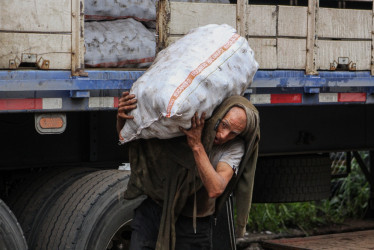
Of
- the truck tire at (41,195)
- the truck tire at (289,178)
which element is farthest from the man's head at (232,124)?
the truck tire at (289,178)

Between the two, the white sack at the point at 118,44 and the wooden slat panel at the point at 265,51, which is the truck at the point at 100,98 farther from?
the white sack at the point at 118,44

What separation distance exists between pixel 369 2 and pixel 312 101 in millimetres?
939

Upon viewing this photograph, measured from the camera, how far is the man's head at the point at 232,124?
3.88 metres

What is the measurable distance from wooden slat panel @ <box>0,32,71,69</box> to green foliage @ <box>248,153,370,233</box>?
13.9 ft

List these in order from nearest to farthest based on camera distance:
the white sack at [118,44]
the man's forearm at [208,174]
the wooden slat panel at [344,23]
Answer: the man's forearm at [208,174] → the white sack at [118,44] → the wooden slat panel at [344,23]

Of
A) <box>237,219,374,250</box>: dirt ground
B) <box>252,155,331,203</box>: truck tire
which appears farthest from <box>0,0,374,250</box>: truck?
<box>237,219,374,250</box>: dirt ground

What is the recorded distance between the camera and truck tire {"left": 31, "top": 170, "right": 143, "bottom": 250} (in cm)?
461

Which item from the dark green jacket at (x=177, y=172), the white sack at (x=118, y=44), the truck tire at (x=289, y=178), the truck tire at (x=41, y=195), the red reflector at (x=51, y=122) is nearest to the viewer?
the dark green jacket at (x=177, y=172)

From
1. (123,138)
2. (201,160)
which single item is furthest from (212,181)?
(123,138)

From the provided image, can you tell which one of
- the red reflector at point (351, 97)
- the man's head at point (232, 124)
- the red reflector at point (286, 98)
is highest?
the man's head at point (232, 124)

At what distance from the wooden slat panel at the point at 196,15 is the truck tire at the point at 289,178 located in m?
1.75

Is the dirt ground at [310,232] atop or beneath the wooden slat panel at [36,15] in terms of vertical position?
beneath

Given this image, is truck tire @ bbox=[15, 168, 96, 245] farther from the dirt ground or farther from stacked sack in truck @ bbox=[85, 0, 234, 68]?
the dirt ground

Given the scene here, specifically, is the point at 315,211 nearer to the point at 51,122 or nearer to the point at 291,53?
the point at 291,53
